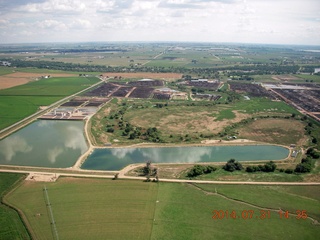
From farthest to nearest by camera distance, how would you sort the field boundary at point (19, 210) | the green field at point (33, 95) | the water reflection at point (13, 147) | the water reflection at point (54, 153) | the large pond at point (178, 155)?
the green field at point (33, 95)
the water reflection at point (13, 147)
the water reflection at point (54, 153)
the large pond at point (178, 155)
the field boundary at point (19, 210)

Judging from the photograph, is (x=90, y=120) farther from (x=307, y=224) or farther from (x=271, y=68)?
(x=271, y=68)

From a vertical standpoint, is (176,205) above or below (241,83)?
below

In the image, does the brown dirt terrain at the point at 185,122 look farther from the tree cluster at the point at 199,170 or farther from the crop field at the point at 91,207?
the crop field at the point at 91,207

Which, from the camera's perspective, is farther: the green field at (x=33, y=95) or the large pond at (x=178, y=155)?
the green field at (x=33, y=95)

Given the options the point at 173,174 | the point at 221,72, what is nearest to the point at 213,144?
the point at 173,174
